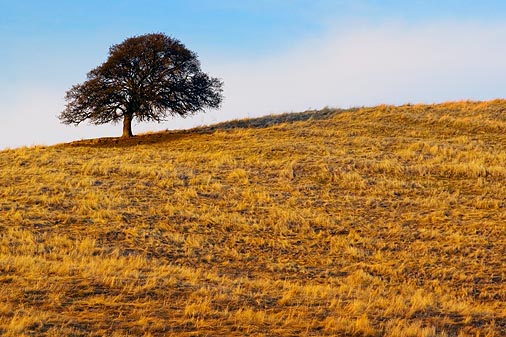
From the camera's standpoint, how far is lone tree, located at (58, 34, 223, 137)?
37312 millimetres

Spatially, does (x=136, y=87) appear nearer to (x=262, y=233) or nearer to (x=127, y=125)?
(x=127, y=125)

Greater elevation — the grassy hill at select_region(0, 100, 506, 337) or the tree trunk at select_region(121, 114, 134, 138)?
the tree trunk at select_region(121, 114, 134, 138)

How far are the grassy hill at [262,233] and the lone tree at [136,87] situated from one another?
106 inches

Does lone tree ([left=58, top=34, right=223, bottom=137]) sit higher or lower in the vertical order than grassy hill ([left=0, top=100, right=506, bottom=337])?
higher

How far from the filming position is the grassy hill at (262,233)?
32.1ft

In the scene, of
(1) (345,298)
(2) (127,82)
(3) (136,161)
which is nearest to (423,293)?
(1) (345,298)

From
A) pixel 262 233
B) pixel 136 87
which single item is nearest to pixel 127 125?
pixel 136 87

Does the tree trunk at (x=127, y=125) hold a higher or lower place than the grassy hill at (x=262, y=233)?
higher

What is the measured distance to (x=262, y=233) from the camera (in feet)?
59.4

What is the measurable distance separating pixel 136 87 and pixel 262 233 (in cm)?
2169

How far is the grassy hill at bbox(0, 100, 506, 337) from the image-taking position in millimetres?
9797

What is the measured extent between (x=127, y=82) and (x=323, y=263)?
2501 centimetres

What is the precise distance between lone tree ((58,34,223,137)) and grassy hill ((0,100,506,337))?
270 centimetres

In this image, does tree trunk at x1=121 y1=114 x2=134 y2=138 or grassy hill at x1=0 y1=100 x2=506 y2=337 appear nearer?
grassy hill at x1=0 y1=100 x2=506 y2=337
